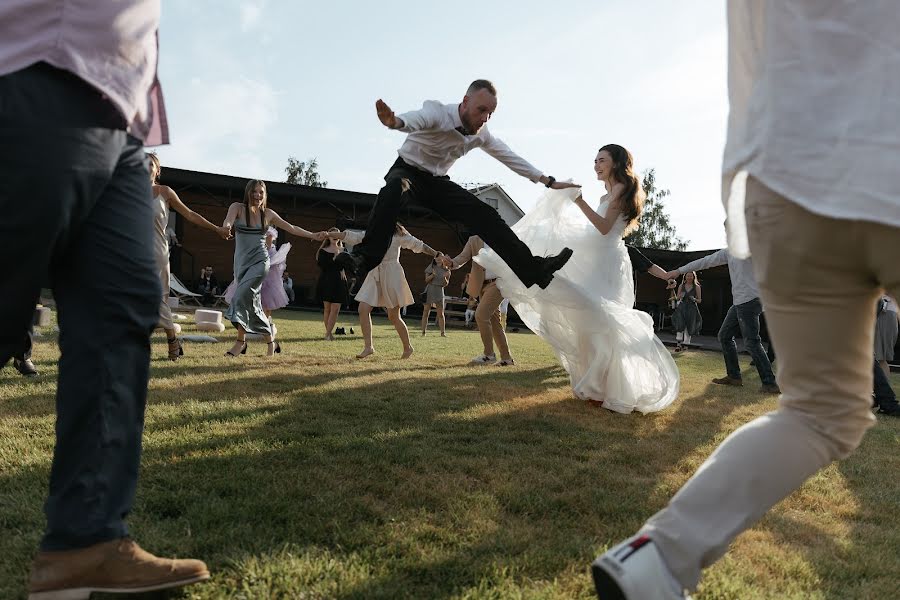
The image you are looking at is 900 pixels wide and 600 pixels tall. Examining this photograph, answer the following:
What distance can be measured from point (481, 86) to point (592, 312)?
2.25 m

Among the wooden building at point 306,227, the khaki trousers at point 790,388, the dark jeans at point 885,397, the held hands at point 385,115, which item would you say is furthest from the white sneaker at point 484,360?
the wooden building at point 306,227

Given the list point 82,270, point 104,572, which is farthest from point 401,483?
point 82,270

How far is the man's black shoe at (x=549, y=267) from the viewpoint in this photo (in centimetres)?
518

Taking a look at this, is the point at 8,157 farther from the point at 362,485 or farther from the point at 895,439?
the point at 895,439

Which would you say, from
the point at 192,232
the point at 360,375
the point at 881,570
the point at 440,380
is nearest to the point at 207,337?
the point at 360,375

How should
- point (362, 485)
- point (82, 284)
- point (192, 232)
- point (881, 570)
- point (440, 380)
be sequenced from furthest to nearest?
1. point (192, 232)
2. point (440, 380)
3. point (362, 485)
4. point (881, 570)
5. point (82, 284)

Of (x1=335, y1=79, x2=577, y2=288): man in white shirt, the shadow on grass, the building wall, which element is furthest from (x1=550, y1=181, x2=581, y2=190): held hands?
the building wall

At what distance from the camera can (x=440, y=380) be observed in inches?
251

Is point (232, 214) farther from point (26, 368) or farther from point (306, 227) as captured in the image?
point (306, 227)

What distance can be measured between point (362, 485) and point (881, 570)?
213 centimetres

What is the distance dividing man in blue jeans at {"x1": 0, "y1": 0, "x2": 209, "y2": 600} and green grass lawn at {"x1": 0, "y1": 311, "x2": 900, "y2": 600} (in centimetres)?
31

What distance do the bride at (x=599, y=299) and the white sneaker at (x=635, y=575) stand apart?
3.51 meters

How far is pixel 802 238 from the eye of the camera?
1.44 metres

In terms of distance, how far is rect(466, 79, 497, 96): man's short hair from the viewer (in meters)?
5.51
